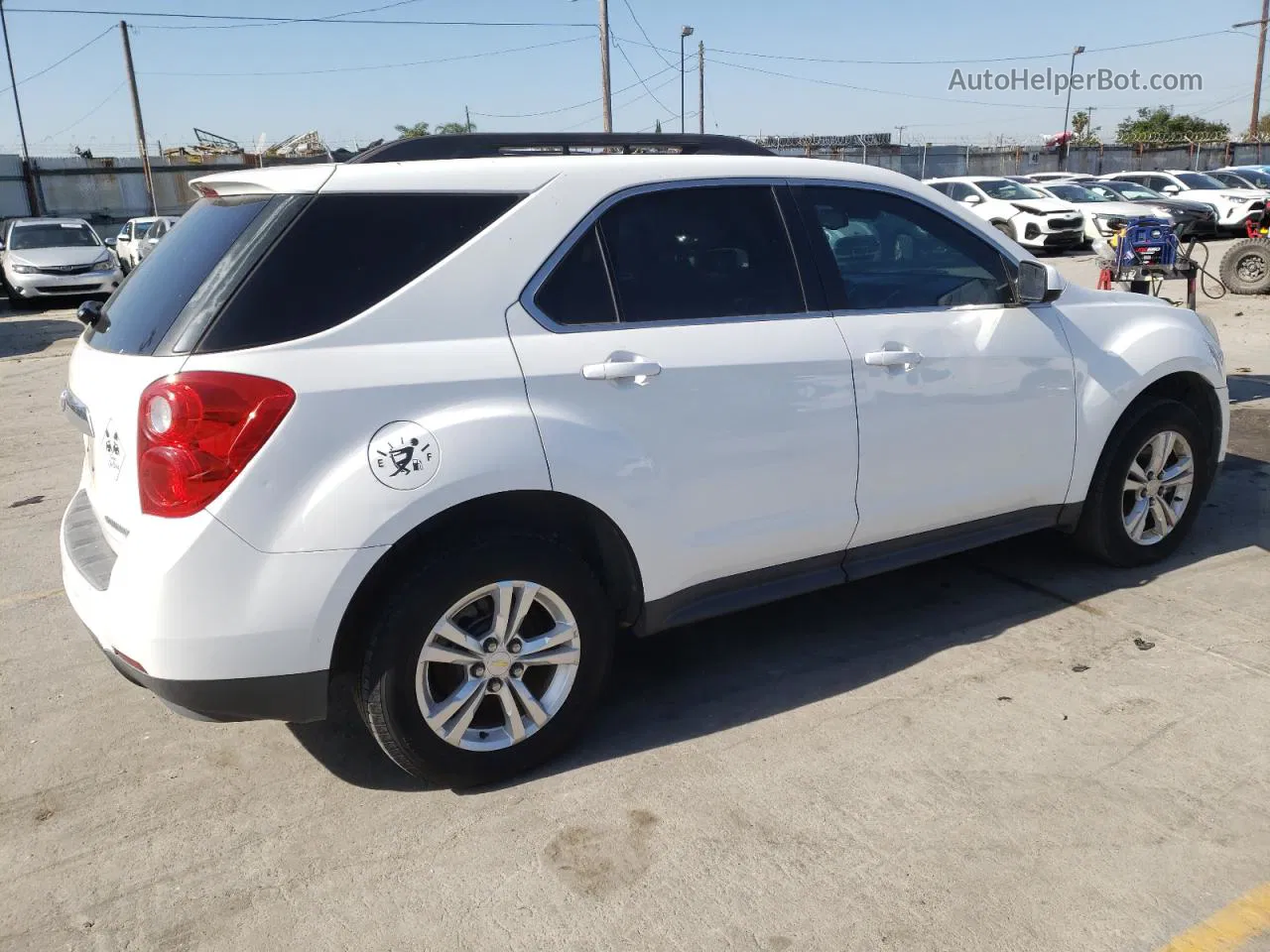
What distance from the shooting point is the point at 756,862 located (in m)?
2.80

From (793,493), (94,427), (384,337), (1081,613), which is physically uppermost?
(384,337)

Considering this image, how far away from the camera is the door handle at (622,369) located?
3.10m

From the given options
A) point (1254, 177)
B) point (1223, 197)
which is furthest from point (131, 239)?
point (1254, 177)

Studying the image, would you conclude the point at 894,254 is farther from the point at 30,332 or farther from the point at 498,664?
the point at 30,332

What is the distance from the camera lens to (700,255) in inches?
136

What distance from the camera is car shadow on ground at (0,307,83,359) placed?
13461 mm

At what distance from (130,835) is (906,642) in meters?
2.74

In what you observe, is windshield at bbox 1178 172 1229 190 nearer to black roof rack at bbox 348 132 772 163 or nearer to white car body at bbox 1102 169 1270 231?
white car body at bbox 1102 169 1270 231

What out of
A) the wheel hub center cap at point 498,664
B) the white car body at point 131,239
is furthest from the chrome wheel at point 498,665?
the white car body at point 131,239

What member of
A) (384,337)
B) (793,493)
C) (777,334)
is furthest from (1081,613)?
(384,337)

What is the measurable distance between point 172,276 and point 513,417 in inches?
42.9

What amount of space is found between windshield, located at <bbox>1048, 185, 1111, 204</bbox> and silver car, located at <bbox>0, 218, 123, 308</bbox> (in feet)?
63.8

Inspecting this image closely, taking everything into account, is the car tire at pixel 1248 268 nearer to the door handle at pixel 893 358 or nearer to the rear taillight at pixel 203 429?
the door handle at pixel 893 358

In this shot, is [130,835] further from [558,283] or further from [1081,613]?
[1081,613]
